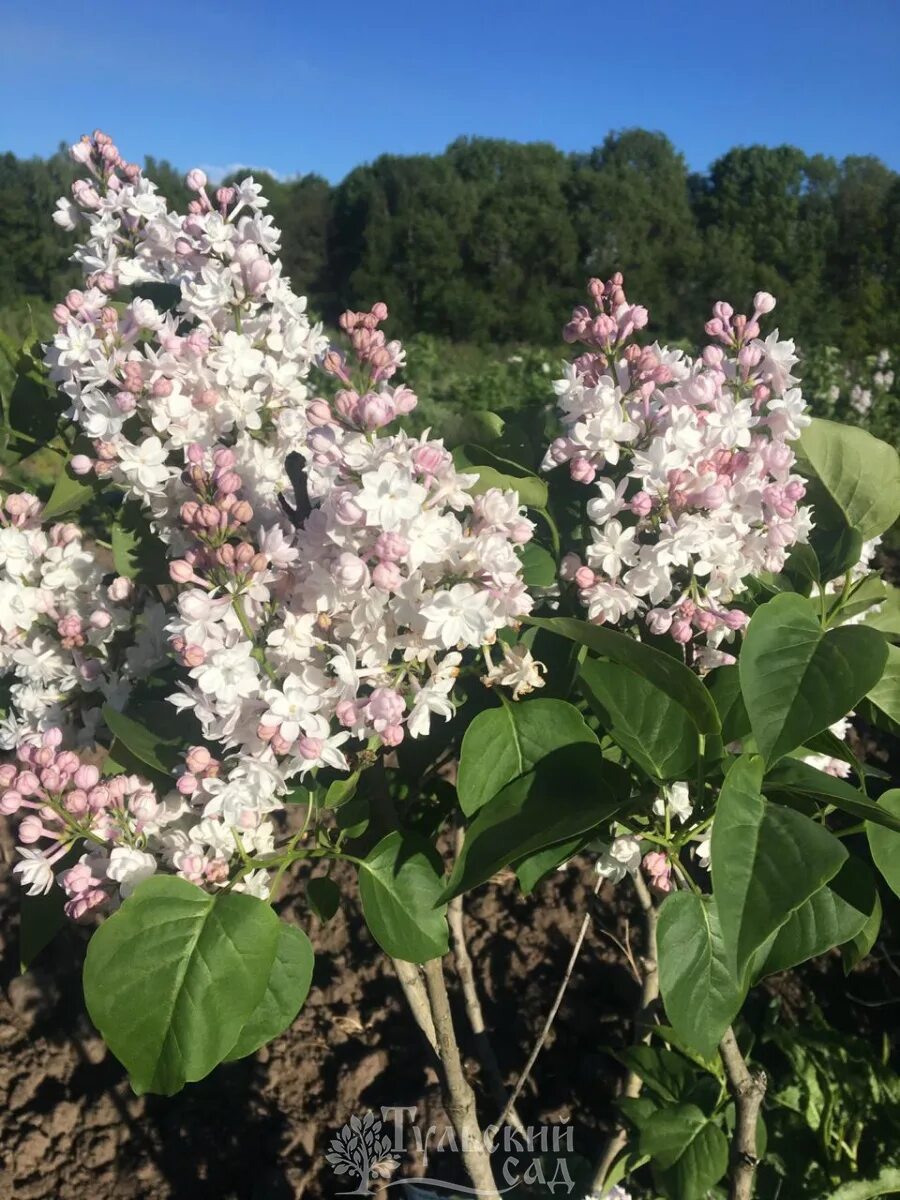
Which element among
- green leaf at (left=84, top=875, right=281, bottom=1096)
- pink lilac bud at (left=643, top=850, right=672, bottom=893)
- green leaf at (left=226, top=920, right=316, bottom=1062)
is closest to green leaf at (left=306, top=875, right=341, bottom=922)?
green leaf at (left=226, top=920, right=316, bottom=1062)

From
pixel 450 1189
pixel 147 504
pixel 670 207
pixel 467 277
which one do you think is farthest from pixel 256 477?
pixel 670 207

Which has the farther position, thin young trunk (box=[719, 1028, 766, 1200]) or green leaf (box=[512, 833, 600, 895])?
thin young trunk (box=[719, 1028, 766, 1200])

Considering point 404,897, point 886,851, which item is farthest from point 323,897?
point 886,851

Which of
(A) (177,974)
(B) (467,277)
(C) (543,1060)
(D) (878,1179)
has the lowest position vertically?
(C) (543,1060)

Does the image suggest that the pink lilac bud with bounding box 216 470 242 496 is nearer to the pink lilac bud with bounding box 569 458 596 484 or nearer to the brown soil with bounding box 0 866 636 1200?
the pink lilac bud with bounding box 569 458 596 484

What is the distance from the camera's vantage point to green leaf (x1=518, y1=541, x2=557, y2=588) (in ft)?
3.95

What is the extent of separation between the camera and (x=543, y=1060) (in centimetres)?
263

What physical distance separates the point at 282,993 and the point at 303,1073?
69.1 inches

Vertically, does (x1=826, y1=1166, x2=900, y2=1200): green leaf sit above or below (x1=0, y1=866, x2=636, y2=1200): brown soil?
→ above

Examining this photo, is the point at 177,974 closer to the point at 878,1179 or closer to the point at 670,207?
the point at 878,1179

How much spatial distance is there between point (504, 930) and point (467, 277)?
33.1m

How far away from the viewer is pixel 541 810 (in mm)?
1028

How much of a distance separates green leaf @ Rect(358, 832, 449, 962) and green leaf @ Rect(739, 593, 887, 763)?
1.53ft

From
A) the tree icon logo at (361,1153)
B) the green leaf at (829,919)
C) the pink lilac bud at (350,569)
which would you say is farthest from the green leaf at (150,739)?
the tree icon logo at (361,1153)
